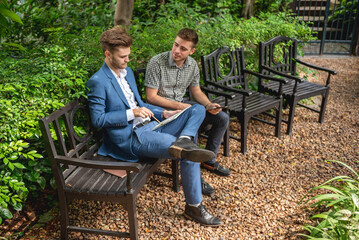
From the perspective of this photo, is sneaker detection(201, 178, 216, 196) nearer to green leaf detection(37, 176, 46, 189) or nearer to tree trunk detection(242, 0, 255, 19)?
green leaf detection(37, 176, 46, 189)

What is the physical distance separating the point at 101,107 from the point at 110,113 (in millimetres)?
82

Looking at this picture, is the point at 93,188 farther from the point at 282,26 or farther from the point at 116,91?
the point at 282,26

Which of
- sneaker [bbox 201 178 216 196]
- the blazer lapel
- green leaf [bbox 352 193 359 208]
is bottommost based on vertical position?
sneaker [bbox 201 178 216 196]

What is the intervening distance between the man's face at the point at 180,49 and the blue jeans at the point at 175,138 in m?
0.58

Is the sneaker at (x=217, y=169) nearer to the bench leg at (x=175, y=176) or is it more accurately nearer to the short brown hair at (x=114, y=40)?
the bench leg at (x=175, y=176)

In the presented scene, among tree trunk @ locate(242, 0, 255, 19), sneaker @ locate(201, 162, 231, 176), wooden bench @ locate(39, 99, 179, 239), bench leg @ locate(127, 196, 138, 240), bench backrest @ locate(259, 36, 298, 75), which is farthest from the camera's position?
tree trunk @ locate(242, 0, 255, 19)

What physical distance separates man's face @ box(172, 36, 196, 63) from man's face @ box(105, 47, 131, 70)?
67cm

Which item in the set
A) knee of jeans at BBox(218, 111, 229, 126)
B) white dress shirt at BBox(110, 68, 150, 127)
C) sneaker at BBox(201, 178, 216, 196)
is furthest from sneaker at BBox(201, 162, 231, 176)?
white dress shirt at BBox(110, 68, 150, 127)

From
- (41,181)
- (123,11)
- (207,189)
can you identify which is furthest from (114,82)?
(123,11)

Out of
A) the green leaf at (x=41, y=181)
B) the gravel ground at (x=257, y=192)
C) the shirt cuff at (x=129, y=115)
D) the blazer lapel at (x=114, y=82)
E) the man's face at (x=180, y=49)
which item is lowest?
the gravel ground at (x=257, y=192)

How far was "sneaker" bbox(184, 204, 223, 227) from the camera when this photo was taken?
9.05 feet

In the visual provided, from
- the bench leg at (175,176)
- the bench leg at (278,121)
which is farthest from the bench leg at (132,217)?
the bench leg at (278,121)

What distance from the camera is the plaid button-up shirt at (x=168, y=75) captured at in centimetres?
324

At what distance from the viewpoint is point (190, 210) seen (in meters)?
2.81
